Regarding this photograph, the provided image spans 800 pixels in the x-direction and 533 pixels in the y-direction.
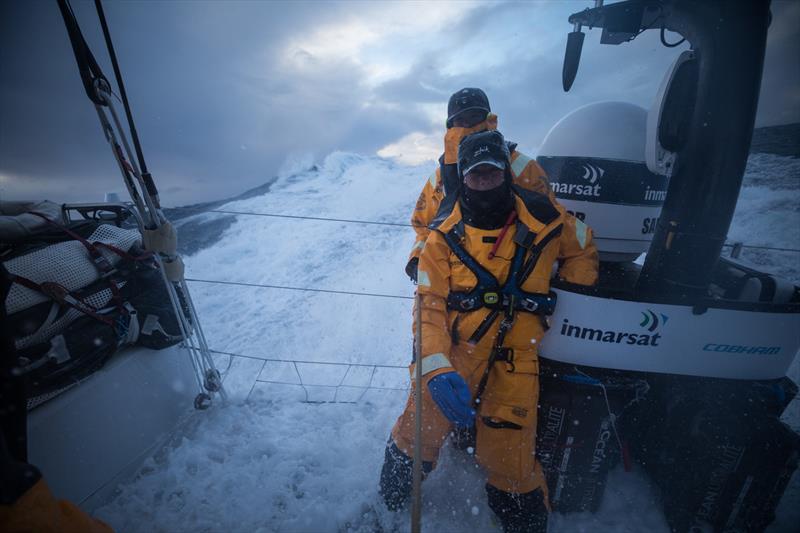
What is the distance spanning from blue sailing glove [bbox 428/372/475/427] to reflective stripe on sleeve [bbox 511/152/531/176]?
1.49 m

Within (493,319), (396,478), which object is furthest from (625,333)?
(396,478)

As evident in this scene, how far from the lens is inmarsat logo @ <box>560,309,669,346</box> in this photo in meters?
1.89

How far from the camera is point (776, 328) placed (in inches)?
71.4

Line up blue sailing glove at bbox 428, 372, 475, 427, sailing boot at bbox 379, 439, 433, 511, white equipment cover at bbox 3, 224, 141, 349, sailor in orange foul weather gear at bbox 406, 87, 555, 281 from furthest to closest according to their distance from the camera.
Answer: sailor in orange foul weather gear at bbox 406, 87, 555, 281 → sailing boot at bbox 379, 439, 433, 511 → blue sailing glove at bbox 428, 372, 475, 427 → white equipment cover at bbox 3, 224, 141, 349

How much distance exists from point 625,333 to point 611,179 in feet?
4.12

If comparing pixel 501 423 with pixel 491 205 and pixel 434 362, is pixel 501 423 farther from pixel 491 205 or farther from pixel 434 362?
pixel 491 205

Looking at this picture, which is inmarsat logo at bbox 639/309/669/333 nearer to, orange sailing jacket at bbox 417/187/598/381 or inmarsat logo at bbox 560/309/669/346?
inmarsat logo at bbox 560/309/669/346

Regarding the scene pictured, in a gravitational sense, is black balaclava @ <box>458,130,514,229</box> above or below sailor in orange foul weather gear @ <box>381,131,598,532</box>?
above

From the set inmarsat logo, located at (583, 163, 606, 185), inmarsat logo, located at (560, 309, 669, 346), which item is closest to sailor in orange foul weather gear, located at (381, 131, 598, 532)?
inmarsat logo, located at (560, 309, 669, 346)

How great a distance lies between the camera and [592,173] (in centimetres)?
250

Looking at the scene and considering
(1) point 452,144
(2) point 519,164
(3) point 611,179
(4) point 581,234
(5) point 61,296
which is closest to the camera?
(5) point 61,296

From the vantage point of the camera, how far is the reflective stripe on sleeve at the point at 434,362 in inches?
72.5

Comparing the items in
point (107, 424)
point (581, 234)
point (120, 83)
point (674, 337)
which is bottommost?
point (107, 424)

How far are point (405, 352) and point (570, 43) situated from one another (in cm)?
409
